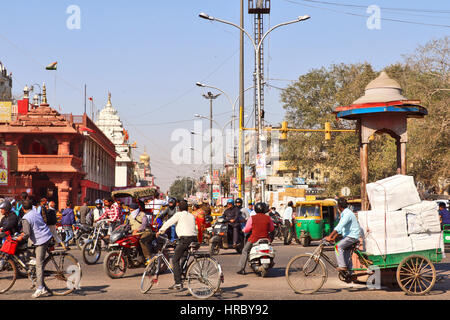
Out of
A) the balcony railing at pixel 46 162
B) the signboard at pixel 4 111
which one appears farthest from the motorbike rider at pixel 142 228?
the signboard at pixel 4 111

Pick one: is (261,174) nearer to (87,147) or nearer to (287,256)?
(287,256)

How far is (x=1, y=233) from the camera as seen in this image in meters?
12.5

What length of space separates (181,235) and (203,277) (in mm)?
1025

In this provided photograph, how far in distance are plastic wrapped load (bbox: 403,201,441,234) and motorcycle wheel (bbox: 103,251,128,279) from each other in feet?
20.8

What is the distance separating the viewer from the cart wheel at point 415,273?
34.3 ft

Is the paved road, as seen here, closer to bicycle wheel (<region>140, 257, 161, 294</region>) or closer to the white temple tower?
bicycle wheel (<region>140, 257, 161, 294</region>)

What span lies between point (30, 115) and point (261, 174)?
28.6 meters

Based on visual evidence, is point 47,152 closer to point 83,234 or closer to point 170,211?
point 83,234

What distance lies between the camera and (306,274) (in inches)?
416

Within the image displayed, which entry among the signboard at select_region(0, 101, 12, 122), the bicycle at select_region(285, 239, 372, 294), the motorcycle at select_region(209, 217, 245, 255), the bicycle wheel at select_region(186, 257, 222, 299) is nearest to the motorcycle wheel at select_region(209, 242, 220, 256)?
the motorcycle at select_region(209, 217, 245, 255)

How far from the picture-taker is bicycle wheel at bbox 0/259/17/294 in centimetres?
1080

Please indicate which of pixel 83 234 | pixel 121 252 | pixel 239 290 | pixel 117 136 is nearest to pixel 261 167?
pixel 83 234
